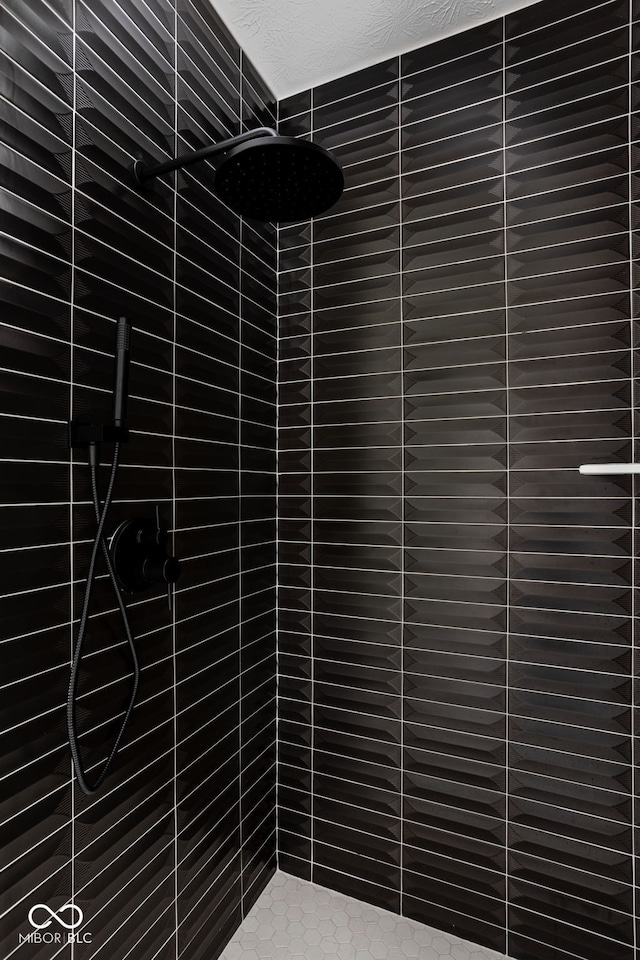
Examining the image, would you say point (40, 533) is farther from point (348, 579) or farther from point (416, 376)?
point (416, 376)

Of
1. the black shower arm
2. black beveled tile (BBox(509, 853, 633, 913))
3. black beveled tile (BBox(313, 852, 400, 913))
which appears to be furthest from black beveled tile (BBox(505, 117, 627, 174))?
black beveled tile (BBox(313, 852, 400, 913))

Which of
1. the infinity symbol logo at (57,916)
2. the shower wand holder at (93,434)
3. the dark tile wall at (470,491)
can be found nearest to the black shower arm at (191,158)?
the shower wand holder at (93,434)

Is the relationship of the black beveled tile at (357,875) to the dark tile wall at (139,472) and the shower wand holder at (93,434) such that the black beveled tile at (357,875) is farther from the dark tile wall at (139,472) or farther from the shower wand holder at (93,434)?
the shower wand holder at (93,434)

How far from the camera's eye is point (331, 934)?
4.38 feet

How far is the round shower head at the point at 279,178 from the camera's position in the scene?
34.0 inches

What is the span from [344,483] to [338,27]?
119 cm

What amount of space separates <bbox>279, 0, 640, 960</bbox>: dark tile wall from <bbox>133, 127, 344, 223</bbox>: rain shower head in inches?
17.8

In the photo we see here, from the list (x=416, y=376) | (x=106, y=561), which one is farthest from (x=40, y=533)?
(x=416, y=376)

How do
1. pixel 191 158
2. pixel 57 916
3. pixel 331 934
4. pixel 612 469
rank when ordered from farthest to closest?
pixel 331 934, pixel 612 469, pixel 191 158, pixel 57 916

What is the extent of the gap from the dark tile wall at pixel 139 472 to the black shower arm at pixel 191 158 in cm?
3

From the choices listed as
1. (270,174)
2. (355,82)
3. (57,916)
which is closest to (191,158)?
(270,174)

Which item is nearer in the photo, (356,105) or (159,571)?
(159,571)

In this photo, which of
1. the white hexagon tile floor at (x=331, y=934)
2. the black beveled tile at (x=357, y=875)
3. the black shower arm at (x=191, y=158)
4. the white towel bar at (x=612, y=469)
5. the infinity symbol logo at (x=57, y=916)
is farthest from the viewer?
the black beveled tile at (x=357, y=875)

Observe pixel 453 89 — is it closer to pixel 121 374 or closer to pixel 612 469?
pixel 612 469
